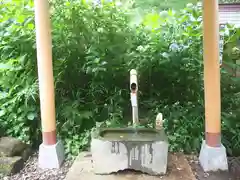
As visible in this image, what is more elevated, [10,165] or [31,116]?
[31,116]

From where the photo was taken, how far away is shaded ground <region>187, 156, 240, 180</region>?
8.27 ft

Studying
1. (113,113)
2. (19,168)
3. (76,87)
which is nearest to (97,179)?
(19,168)

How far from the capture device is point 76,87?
140 inches

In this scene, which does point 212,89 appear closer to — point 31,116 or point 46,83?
point 46,83

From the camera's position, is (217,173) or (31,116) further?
(31,116)

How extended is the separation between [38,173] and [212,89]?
168 cm

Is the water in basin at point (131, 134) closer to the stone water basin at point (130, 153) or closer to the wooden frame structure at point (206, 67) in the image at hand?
the stone water basin at point (130, 153)

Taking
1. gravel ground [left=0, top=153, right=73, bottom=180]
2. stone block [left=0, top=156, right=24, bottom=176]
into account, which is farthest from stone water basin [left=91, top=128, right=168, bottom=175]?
stone block [left=0, top=156, right=24, bottom=176]

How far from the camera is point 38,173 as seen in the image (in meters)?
2.63

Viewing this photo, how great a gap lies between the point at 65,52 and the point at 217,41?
1.64 metres

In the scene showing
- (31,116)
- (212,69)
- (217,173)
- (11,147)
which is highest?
(212,69)

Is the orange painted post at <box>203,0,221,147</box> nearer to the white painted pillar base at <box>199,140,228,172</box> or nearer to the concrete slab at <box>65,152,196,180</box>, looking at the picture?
the white painted pillar base at <box>199,140,228,172</box>

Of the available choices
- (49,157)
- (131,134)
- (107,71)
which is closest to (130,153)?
(131,134)

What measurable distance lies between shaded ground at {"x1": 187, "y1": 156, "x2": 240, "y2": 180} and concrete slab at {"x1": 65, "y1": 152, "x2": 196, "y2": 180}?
0.27ft
